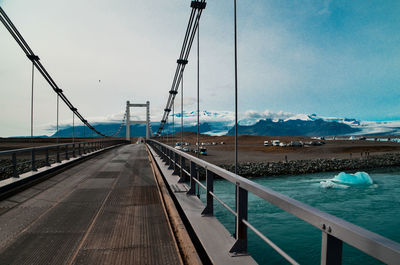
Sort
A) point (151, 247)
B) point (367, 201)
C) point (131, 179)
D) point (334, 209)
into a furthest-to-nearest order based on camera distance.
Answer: point (367, 201) → point (334, 209) → point (131, 179) → point (151, 247)

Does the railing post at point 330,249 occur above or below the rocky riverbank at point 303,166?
above

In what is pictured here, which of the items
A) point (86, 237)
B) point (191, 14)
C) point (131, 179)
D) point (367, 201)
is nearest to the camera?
point (86, 237)

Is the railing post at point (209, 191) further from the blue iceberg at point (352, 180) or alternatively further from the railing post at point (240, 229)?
the blue iceberg at point (352, 180)

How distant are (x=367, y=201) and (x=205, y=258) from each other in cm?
2251

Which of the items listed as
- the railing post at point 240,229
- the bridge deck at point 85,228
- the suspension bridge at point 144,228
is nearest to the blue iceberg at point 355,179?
the suspension bridge at point 144,228

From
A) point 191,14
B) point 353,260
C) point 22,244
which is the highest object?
point 191,14

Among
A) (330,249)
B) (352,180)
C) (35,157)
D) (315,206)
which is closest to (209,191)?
(330,249)

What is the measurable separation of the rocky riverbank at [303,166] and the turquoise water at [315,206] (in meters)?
5.61

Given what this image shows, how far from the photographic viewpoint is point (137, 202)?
19.9 ft

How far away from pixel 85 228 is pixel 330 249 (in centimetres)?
394

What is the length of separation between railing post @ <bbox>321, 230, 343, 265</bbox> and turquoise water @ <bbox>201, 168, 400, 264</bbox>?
10.7 m

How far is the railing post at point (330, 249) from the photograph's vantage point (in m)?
1.55

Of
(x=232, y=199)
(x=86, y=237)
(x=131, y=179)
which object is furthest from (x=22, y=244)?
(x=232, y=199)

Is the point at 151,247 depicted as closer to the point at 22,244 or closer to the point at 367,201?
the point at 22,244
